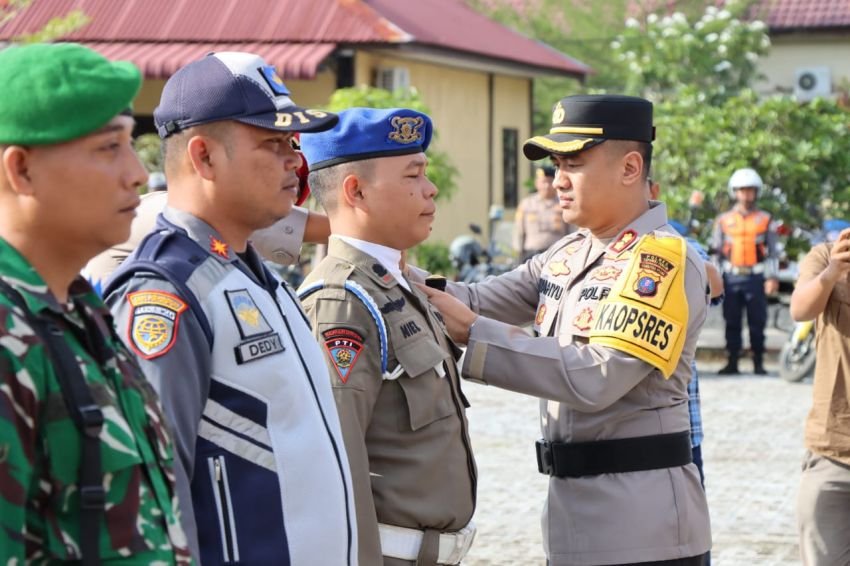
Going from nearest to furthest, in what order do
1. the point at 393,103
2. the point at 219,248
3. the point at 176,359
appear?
the point at 176,359 → the point at 219,248 → the point at 393,103

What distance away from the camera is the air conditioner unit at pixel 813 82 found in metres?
33.2

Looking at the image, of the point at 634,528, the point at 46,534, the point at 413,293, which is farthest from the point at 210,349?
the point at 634,528

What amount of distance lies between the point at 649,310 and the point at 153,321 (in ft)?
5.55

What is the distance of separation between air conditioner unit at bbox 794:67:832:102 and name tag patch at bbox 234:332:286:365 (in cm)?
3175

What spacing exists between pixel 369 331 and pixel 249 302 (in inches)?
29.1

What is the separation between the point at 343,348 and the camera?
11.6 feet

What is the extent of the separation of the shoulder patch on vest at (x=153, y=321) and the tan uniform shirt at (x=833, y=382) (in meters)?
3.24

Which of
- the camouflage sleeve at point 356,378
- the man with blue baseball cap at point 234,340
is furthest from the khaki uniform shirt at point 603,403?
the man with blue baseball cap at point 234,340

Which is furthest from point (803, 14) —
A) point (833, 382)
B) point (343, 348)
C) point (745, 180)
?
point (343, 348)

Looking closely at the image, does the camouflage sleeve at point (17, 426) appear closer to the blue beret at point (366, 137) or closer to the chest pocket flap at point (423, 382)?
the chest pocket flap at point (423, 382)

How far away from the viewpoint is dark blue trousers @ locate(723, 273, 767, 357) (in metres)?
15.5

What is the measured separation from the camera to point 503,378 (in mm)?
4004

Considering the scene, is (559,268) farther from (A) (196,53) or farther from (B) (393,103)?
(A) (196,53)

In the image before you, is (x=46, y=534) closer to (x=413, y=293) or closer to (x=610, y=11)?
(x=413, y=293)
